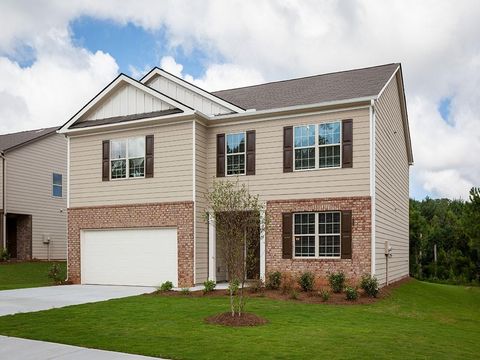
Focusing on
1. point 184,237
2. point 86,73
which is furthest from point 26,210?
point 184,237

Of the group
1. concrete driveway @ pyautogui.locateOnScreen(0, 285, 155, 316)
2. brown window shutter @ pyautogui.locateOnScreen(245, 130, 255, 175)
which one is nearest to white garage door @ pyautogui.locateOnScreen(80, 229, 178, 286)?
concrete driveway @ pyautogui.locateOnScreen(0, 285, 155, 316)

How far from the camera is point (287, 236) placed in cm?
1636

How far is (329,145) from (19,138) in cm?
2131

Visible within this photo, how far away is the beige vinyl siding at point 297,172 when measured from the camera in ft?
51.0

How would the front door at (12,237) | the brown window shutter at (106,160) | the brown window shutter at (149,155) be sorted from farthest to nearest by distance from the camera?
the front door at (12,237) → the brown window shutter at (106,160) → the brown window shutter at (149,155)

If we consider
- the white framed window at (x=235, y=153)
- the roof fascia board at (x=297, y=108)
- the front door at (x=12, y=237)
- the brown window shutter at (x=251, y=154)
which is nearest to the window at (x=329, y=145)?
the roof fascia board at (x=297, y=108)

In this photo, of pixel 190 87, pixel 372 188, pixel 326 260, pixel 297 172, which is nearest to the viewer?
pixel 372 188

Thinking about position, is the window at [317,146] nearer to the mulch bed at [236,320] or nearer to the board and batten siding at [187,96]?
the board and batten siding at [187,96]

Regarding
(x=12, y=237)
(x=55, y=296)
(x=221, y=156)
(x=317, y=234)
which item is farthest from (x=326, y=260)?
(x=12, y=237)

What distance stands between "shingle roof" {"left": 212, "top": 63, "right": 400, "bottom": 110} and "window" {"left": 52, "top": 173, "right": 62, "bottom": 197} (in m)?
13.8

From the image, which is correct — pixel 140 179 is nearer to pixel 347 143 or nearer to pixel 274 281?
pixel 274 281

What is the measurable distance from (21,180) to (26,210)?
1707mm

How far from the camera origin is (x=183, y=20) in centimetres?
1509

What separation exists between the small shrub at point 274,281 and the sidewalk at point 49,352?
28.6 ft
